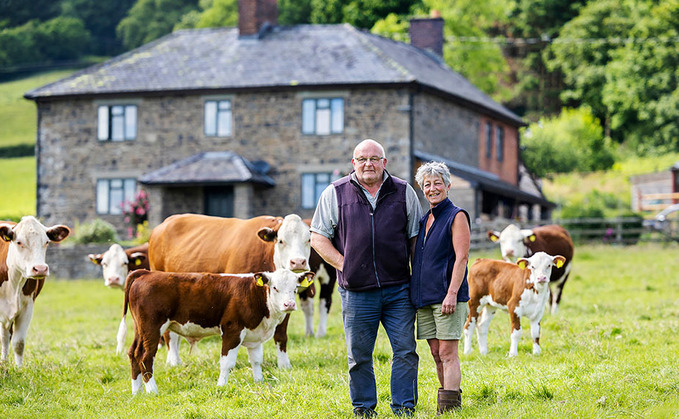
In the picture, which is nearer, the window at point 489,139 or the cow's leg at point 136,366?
the cow's leg at point 136,366

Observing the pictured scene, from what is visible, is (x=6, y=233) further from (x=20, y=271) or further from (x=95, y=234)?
(x=95, y=234)

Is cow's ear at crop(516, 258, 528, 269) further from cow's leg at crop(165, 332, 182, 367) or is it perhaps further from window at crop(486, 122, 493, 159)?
window at crop(486, 122, 493, 159)

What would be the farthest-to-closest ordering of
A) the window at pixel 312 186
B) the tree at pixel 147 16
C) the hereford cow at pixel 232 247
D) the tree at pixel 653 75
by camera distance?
the tree at pixel 147 16, the tree at pixel 653 75, the window at pixel 312 186, the hereford cow at pixel 232 247

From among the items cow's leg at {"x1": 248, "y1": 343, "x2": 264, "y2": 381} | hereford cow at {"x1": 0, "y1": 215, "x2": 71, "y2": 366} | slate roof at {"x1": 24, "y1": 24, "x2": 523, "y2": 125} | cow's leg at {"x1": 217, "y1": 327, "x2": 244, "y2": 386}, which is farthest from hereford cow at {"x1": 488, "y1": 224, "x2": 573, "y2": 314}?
slate roof at {"x1": 24, "y1": 24, "x2": 523, "y2": 125}

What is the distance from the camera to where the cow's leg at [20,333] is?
A: 10.6m

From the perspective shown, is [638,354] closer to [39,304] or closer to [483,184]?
[39,304]

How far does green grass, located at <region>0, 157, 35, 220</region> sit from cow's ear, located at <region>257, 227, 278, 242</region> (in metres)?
41.1

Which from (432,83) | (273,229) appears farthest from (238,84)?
(273,229)

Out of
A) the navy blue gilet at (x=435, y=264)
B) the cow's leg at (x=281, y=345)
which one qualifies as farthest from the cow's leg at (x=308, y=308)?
the navy blue gilet at (x=435, y=264)

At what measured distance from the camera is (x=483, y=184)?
103 feet

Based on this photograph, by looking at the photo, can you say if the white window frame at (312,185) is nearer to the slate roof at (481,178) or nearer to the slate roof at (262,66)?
the slate roof at (262,66)

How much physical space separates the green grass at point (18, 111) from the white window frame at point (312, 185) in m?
39.8

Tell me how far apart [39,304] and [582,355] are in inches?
567

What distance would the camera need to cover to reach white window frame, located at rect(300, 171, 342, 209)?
3139cm
